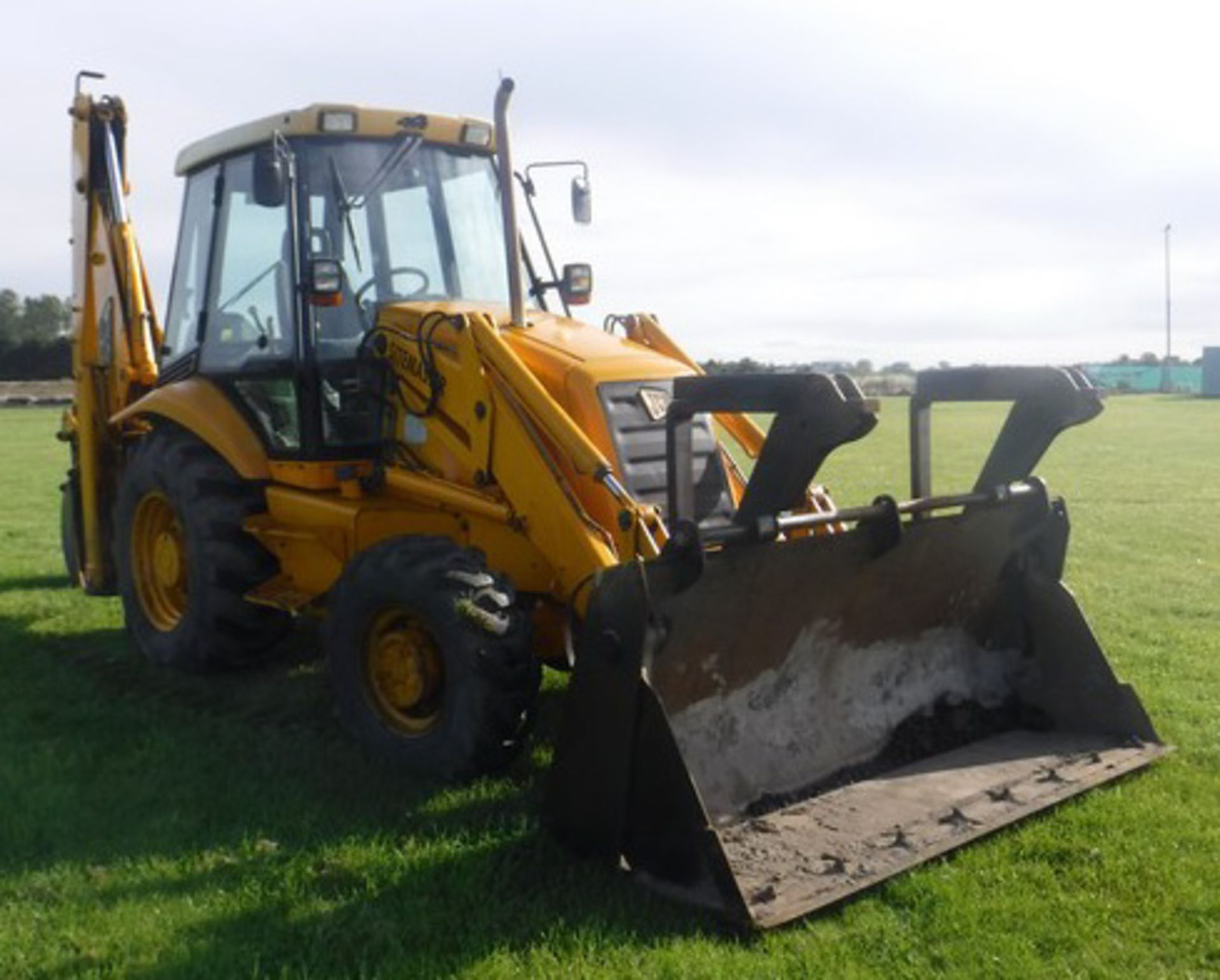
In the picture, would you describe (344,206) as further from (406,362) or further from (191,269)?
(191,269)

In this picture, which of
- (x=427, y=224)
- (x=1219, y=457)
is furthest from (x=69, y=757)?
(x=1219, y=457)

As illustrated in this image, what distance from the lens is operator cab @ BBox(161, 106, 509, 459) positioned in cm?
657

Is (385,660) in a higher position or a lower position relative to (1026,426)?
lower

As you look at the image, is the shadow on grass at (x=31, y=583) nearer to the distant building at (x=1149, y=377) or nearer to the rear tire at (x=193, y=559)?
the rear tire at (x=193, y=559)

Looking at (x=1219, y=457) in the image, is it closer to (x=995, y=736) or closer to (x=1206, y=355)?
(x=995, y=736)

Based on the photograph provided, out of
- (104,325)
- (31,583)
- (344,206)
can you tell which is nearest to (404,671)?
(344,206)

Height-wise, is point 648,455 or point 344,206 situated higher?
point 344,206

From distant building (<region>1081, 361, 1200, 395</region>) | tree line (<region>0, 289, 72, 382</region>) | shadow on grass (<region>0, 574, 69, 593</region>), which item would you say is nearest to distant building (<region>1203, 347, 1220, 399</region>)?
distant building (<region>1081, 361, 1200, 395</region>)

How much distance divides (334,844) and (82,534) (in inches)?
184

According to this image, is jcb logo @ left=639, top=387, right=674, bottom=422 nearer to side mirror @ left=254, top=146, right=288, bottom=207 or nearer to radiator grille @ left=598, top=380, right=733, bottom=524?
radiator grille @ left=598, top=380, right=733, bottom=524

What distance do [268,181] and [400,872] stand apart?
321 cm

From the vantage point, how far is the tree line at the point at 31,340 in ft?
213

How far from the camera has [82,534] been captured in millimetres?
8727

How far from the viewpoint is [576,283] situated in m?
7.42
